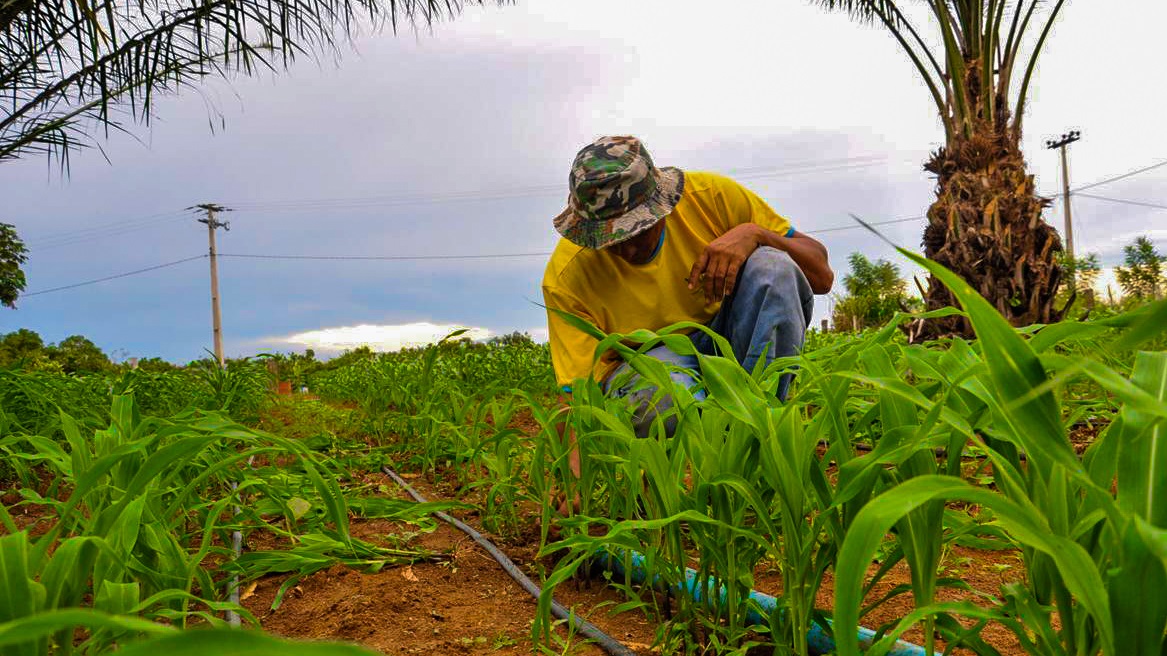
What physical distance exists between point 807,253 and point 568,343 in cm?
85

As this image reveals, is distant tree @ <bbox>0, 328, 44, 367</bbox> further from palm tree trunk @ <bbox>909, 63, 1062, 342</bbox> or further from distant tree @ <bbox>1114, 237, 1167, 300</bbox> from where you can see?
distant tree @ <bbox>1114, 237, 1167, 300</bbox>

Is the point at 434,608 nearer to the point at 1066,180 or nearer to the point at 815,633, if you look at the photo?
the point at 815,633

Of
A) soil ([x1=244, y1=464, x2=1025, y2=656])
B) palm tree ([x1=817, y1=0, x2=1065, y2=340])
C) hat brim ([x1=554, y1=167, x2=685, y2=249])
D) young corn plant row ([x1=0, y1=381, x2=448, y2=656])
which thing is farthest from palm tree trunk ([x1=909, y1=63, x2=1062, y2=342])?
young corn plant row ([x1=0, y1=381, x2=448, y2=656])

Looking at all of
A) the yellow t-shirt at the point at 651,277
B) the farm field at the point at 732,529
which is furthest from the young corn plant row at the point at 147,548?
the yellow t-shirt at the point at 651,277

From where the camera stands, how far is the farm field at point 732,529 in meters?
0.55

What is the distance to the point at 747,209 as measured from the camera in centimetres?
240

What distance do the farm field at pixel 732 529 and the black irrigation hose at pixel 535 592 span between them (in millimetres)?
25

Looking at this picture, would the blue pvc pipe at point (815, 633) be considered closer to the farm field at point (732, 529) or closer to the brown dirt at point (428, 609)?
the farm field at point (732, 529)

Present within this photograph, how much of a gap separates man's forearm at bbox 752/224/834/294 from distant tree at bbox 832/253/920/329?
13124mm

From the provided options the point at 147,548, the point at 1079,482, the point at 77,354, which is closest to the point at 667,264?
the point at 147,548

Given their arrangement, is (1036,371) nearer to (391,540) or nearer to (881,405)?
(881,405)

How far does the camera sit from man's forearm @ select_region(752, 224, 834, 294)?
87.0 inches

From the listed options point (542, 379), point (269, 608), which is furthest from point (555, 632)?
point (542, 379)

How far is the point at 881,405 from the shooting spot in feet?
2.93
